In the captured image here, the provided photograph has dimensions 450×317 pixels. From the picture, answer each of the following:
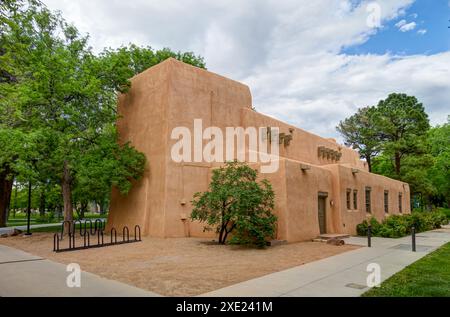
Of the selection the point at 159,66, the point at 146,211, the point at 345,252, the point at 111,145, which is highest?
the point at 159,66

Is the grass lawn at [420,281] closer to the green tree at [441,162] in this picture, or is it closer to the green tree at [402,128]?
the green tree at [402,128]

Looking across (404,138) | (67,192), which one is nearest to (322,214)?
(67,192)

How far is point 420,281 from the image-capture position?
7.99 m

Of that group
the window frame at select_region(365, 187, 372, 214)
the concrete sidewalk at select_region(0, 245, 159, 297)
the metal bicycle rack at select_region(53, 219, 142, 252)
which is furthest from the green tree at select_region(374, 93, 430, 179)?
the concrete sidewalk at select_region(0, 245, 159, 297)

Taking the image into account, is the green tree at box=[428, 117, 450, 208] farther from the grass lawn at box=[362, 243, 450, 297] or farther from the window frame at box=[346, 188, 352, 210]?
the grass lawn at box=[362, 243, 450, 297]

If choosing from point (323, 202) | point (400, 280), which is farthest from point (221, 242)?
point (400, 280)

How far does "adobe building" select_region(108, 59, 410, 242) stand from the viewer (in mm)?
16422

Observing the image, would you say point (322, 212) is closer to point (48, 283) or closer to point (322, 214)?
point (322, 214)

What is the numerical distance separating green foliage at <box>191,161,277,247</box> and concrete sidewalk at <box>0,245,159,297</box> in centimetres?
629

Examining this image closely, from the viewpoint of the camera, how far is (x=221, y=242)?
49.5 ft

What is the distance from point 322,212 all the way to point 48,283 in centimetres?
1465
